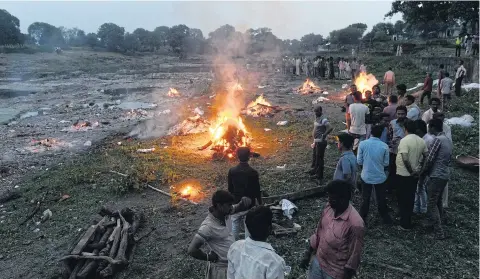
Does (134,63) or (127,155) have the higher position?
(134,63)

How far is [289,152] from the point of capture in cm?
1134

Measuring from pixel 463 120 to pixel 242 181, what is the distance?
1049 centimetres

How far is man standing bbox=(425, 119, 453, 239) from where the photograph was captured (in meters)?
5.73

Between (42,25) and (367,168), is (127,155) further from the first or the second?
(42,25)

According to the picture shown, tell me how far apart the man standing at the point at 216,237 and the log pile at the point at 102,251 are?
2371 mm

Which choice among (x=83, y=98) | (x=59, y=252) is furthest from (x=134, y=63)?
(x=59, y=252)

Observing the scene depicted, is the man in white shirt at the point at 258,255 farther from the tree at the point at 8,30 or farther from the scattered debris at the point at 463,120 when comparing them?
the tree at the point at 8,30

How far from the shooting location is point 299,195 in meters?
7.59

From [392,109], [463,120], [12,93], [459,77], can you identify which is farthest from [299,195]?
[12,93]

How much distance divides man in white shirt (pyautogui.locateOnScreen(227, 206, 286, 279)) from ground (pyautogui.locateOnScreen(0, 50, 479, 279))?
2583mm

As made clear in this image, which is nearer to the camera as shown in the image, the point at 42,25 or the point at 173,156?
the point at 173,156

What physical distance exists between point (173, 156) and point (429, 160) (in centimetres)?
752

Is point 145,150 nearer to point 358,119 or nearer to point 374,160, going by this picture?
point 358,119

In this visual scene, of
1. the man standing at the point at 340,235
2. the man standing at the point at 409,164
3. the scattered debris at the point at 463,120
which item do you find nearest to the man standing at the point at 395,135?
the man standing at the point at 409,164
